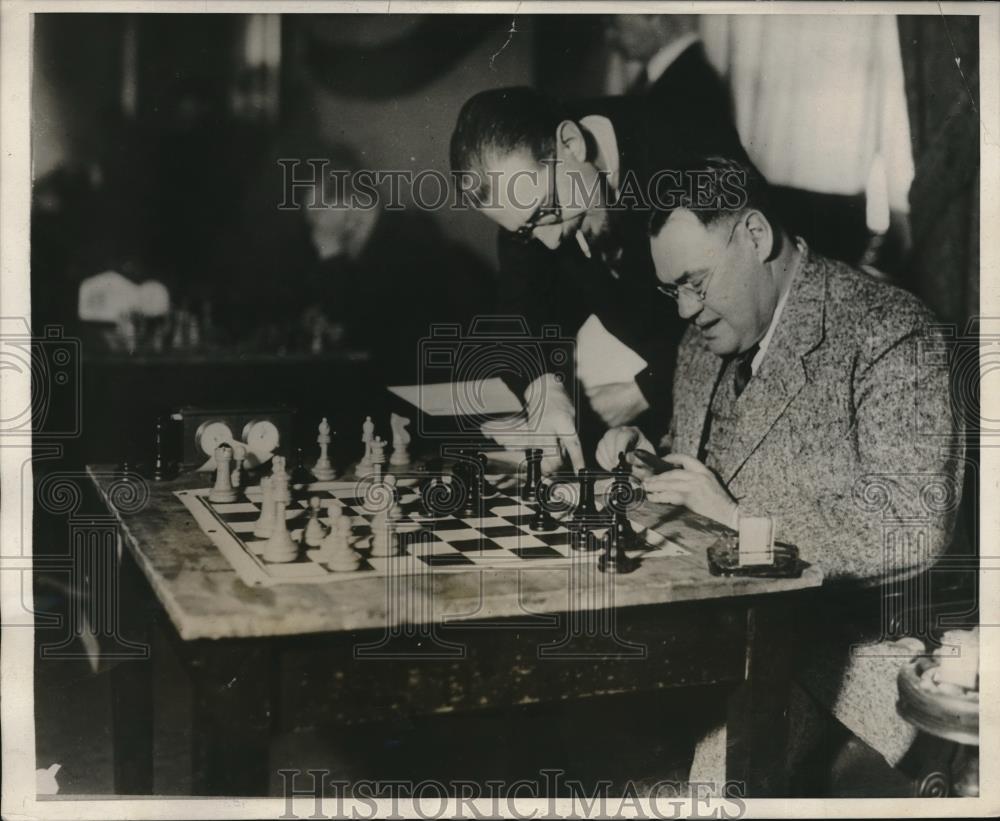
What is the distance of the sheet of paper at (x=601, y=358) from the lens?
9.89ft

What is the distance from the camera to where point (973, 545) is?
2723 millimetres

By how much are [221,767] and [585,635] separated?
2.53 feet

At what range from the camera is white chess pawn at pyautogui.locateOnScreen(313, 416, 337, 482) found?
286 centimetres

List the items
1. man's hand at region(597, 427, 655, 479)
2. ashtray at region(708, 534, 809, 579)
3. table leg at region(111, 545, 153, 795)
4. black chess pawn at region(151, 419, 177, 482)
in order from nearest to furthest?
ashtray at region(708, 534, 809, 579) < table leg at region(111, 545, 153, 795) < black chess pawn at region(151, 419, 177, 482) < man's hand at region(597, 427, 655, 479)

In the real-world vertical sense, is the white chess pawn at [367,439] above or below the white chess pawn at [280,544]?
above

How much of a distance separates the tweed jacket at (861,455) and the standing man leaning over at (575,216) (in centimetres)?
48

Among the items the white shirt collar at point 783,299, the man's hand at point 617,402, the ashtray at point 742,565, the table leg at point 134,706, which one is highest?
the white shirt collar at point 783,299

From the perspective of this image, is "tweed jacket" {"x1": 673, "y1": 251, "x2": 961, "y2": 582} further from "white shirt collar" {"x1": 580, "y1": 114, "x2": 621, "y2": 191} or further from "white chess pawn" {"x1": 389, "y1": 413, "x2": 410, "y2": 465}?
"white chess pawn" {"x1": 389, "y1": 413, "x2": 410, "y2": 465}

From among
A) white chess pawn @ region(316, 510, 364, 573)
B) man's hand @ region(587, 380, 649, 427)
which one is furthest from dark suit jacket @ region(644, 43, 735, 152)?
white chess pawn @ region(316, 510, 364, 573)

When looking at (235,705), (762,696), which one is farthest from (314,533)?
(762,696)

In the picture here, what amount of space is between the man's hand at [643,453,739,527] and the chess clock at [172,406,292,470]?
1133 millimetres

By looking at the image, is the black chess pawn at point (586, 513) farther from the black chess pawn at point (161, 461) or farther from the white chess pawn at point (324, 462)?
the black chess pawn at point (161, 461)

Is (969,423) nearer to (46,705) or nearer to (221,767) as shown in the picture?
(221,767)

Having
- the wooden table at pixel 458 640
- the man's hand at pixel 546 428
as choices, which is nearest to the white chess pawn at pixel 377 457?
the man's hand at pixel 546 428
